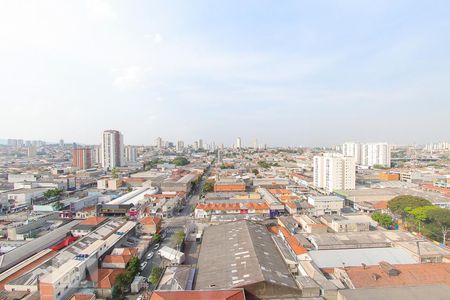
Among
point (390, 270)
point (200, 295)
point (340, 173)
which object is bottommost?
point (390, 270)

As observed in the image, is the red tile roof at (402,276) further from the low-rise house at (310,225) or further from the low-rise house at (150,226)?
the low-rise house at (150,226)

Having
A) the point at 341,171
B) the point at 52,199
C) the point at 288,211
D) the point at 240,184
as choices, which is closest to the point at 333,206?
the point at 288,211

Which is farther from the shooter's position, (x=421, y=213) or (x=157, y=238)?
(x=421, y=213)

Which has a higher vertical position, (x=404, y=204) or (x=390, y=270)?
(x=404, y=204)

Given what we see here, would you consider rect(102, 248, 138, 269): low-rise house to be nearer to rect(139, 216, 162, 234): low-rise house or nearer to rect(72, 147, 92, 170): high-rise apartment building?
rect(139, 216, 162, 234): low-rise house

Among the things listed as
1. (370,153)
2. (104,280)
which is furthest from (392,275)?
(370,153)

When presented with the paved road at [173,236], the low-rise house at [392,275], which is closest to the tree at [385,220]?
the low-rise house at [392,275]

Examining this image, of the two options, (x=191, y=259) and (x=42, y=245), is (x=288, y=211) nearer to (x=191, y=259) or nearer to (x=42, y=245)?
(x=191, y=259)

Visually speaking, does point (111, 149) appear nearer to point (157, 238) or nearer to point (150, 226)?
point (150, 226)
